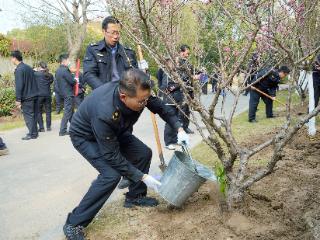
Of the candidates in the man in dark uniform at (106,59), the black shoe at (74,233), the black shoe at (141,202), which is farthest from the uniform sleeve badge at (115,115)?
the man in dark uniform at (106,59)

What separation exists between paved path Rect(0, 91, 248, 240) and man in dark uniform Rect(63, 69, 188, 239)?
541mm

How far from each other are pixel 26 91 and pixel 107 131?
20.7ft

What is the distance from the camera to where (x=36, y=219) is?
14.2ft

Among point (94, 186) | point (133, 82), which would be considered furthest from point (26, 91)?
point (133, 82)

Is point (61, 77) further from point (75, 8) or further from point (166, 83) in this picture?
point (75, 8)

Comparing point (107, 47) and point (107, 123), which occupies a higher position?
point (107, 47)

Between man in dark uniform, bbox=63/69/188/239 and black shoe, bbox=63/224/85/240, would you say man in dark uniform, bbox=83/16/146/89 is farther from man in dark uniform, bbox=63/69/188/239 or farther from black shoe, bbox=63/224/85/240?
black shoe, bbox=63/224/85/240

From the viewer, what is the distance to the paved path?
416cm

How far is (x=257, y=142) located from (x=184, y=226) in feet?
12.5

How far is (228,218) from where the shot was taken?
3760 mm

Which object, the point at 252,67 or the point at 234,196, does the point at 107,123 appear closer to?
the point at 234,196

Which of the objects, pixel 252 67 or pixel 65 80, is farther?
pixel 65 80

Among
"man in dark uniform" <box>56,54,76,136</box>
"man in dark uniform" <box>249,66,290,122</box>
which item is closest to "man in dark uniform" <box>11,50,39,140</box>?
"man in dark uniform" <box>56,54,76,136</box>

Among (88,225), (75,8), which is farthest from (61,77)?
(75,8)
